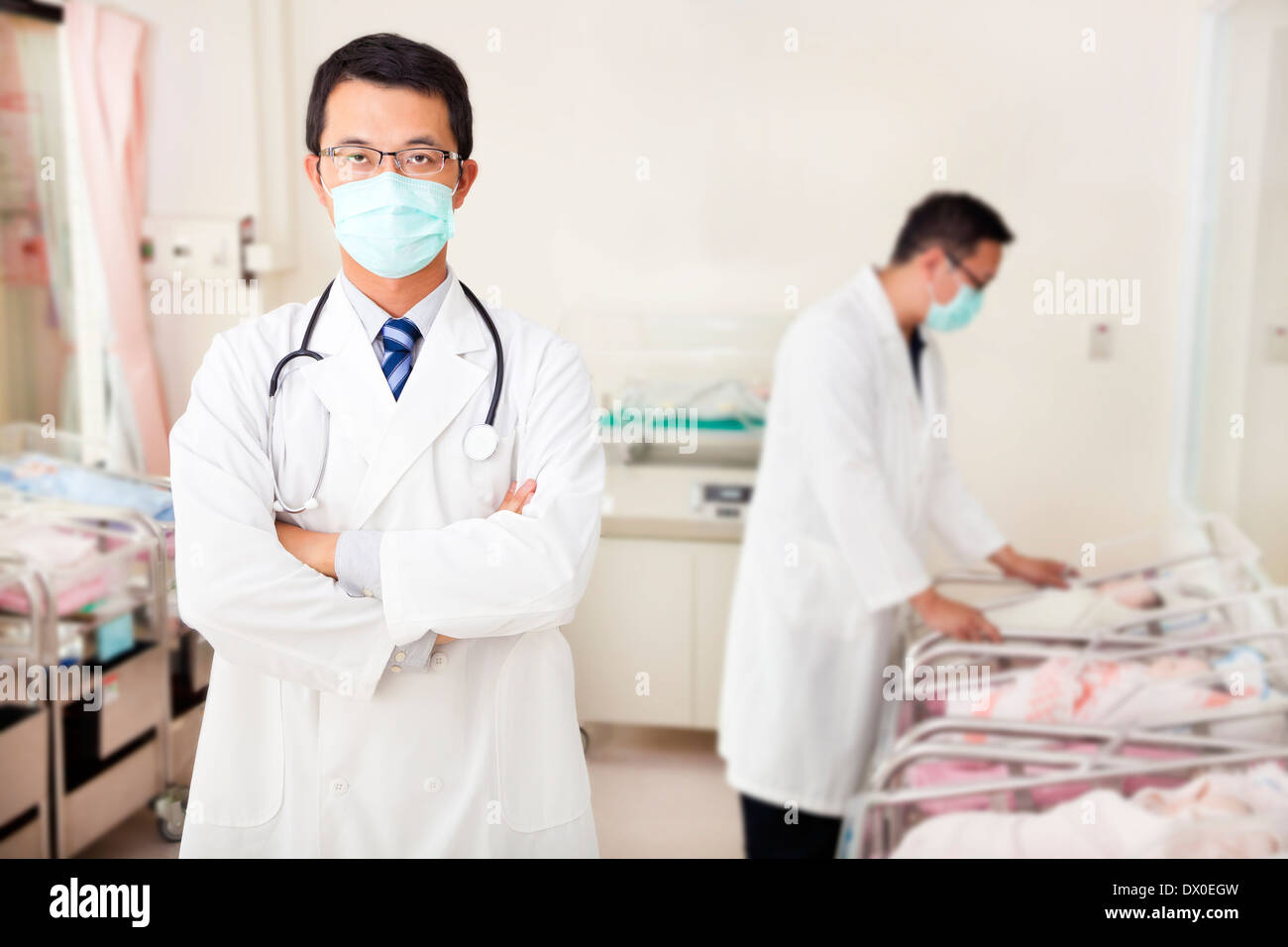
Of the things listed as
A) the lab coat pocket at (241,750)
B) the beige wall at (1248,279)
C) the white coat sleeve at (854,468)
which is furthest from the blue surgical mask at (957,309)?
the lab coat pocket at (241,750)

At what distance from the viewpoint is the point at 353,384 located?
102cm

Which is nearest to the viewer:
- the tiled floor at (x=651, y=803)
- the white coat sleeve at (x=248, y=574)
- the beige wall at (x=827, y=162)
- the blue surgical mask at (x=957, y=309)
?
the white coat sleeve at (x=248, y=574)

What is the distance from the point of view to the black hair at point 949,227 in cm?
156

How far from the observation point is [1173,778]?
1.42 metres

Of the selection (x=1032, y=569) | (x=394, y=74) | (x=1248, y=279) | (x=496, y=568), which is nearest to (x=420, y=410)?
(x=496, y=568)

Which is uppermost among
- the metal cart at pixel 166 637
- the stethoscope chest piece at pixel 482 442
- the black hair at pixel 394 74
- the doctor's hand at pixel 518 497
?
the black hair at pixel 394 74

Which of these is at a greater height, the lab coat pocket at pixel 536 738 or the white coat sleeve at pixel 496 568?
the white coat sleeve at pixel 496 568

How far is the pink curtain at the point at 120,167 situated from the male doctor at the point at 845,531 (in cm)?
90

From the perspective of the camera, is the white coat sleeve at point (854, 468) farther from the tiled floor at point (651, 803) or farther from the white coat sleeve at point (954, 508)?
the tiled floor at point (651, 803)

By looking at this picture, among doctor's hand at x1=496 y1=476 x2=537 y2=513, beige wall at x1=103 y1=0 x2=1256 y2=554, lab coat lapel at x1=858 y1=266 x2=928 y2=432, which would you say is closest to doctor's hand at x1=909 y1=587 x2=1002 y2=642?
beige wall at x1=103 y1=0 x2=1256 y2=554

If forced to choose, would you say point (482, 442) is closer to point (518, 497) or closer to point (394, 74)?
point (518, 497)
